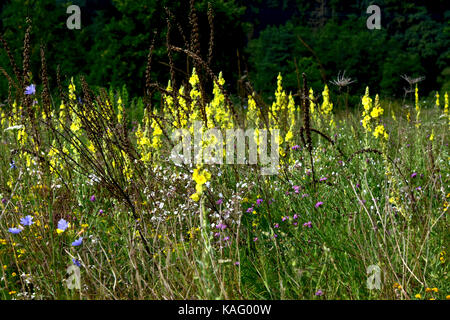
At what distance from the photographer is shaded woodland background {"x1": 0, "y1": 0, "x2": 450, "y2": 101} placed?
11820 mm

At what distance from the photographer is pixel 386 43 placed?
21562 mm

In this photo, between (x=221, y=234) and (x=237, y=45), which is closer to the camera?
(x=221, y=234)

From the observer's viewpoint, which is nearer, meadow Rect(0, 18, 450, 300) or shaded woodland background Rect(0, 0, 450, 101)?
meadow Rect(0, 18, 450, 300)

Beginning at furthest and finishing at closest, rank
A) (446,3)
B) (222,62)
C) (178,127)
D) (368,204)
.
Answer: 1. (446,3)
2. (222,62)
3. (178,127)
4. (368,204)

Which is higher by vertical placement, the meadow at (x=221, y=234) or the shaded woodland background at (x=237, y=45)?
the shaded woodland background at (x=237, y=45)

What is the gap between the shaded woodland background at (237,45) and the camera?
1182 cm

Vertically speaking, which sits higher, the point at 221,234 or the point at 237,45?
the point at 237,45

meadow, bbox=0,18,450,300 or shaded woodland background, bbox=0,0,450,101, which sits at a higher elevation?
shaded woodland background, bbox=0,0,450,101

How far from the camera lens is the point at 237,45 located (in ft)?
40.1

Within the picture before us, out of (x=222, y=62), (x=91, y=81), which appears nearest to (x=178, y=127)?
(x=222, y=62)

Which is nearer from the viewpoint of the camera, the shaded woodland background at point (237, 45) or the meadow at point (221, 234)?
the meadow at point (221, 234)
